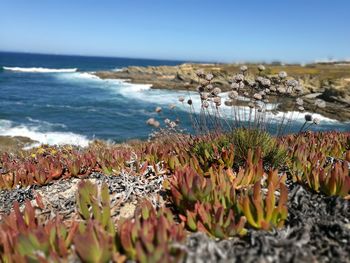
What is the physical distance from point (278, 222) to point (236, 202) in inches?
16.9

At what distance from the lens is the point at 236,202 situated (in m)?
3.59

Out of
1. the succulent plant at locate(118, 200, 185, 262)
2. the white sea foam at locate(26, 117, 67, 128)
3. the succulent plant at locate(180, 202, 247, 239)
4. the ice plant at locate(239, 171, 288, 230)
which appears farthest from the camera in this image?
the white sea foam at locate(26, 117, 67, 128)

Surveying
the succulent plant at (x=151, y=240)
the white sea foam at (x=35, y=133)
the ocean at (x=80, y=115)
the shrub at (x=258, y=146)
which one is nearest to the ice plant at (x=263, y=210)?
the succulent plant at (x=151, y=240)

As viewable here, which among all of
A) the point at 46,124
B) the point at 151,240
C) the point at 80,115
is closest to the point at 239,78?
the point at 151,240

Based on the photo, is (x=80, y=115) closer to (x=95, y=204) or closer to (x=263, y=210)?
(x=95, y=204)

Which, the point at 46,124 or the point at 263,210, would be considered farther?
the point at 46,124

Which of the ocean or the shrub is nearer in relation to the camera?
the shrub

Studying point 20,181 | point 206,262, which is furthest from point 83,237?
point 20,181

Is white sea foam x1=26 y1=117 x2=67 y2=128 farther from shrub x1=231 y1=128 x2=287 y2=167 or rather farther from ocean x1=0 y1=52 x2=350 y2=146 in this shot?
shrub x1=231 y1=128 x2=287 y2=167

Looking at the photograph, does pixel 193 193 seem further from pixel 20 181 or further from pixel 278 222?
pixel 20 181

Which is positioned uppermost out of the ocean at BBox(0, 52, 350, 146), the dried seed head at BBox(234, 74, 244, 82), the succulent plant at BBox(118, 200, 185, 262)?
the dried seed head at BBox(234, 74, 244, 82)

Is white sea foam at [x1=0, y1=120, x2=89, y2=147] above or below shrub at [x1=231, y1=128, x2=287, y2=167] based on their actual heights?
below

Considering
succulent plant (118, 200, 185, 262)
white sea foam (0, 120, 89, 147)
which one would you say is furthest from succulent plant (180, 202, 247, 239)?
white sea foam (0, 120, 89, 147)

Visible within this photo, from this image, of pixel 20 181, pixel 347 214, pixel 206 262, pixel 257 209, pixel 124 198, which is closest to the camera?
pixel 206 262
